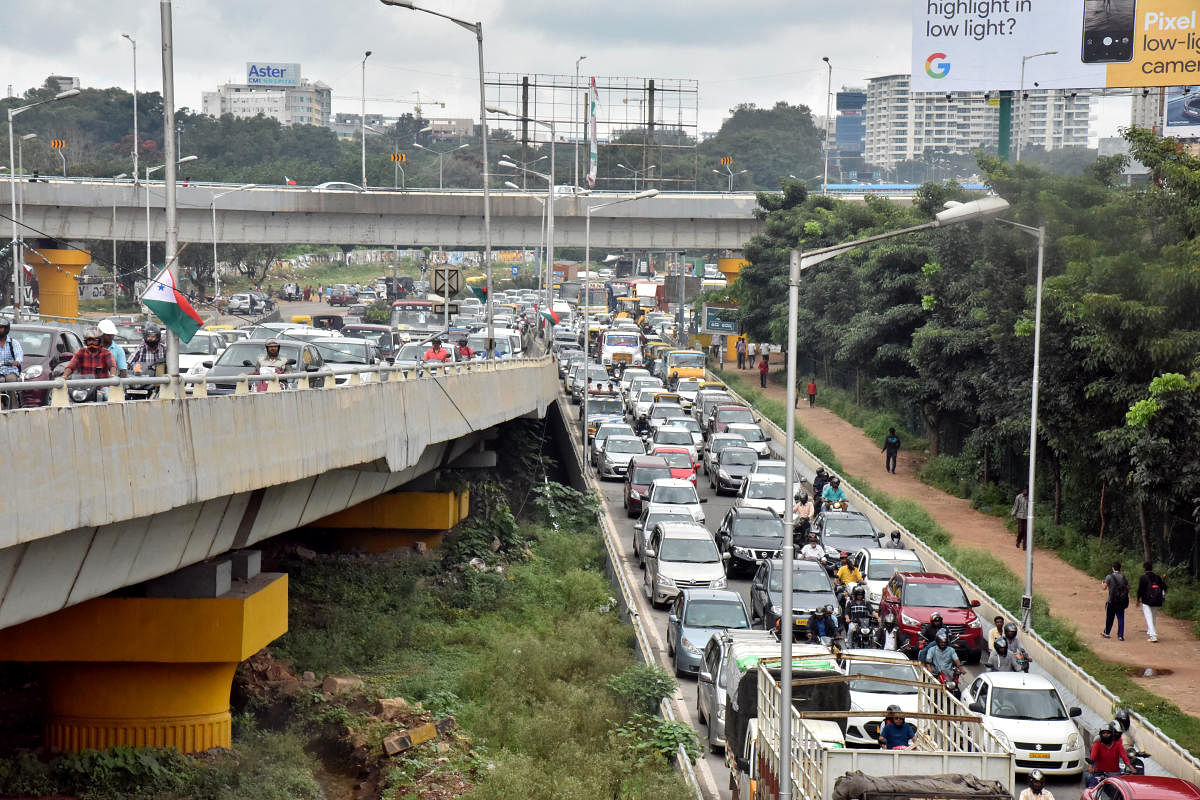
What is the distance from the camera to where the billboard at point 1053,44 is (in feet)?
159

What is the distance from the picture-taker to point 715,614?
22797 millimetres

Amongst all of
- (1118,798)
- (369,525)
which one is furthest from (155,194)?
(1118,798)

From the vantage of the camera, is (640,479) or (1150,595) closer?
(1150,595)

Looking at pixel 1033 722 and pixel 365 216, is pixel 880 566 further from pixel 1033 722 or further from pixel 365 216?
pixel 365 216

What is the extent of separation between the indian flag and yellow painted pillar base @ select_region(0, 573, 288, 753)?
11.4 feet

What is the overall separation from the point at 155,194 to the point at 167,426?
4597cm

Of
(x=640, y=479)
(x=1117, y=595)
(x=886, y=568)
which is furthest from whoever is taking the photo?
(x=640, y=479)

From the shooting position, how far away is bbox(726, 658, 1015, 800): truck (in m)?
12.6

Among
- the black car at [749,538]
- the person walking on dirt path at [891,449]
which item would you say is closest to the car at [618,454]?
the person walking on dirt path at [891,449]

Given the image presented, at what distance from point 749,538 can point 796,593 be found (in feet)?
17.5

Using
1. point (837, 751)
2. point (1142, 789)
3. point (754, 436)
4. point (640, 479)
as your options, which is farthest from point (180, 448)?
point (754, 436)

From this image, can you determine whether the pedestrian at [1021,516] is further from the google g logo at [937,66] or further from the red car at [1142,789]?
the google g logo at [937,66]

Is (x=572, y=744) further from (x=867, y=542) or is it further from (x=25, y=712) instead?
(x=867, y=542)

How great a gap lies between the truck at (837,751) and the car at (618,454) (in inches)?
1021
